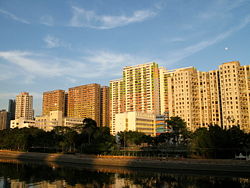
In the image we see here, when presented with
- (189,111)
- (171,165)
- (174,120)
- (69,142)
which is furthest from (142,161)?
(189,111)

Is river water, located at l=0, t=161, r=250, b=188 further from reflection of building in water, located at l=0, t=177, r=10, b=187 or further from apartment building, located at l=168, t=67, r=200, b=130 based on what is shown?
apartment building, located at l=168, t=67, r=200, b=130

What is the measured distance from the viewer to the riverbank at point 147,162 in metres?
64.2

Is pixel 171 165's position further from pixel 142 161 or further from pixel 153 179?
pixel 153 179

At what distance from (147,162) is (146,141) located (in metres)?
56.7

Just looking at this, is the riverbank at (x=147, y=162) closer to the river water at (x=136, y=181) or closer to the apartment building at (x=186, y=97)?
the river water at (x=136, y=181)

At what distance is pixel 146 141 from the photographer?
134m

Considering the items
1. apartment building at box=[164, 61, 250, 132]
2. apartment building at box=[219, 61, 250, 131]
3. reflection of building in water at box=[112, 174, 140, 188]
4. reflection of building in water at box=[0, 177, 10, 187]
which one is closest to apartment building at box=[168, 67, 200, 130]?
apartment building at box=[164, 61, 250, 132]

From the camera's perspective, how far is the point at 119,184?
173 feet

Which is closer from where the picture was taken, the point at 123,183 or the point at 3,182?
the point at 123,183

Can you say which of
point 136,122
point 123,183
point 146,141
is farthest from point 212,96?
point 123,183

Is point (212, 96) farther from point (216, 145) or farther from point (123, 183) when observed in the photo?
point (123, 183)

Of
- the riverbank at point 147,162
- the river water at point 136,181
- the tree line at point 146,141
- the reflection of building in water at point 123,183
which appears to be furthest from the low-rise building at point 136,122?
the reflection of building in water at point 123,183

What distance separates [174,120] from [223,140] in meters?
62.0

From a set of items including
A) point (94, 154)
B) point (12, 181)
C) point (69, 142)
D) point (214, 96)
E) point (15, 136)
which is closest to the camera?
point (12, 181)
